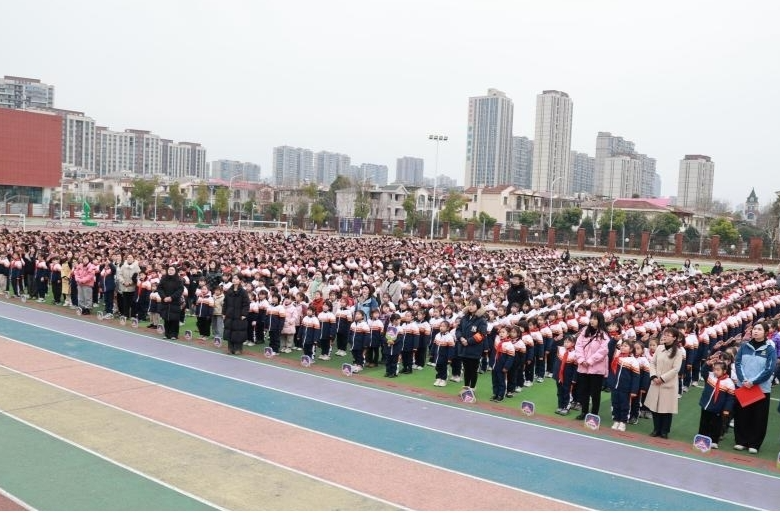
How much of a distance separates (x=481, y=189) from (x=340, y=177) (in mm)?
17642

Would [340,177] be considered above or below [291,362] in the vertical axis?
above

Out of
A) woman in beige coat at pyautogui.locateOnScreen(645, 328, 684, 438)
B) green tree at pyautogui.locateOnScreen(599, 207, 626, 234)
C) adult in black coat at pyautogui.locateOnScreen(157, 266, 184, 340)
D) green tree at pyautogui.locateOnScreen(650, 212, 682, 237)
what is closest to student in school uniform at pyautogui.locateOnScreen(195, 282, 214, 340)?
adult in black coat at pyautogui.locateOnScreen(157, 266, 184, 340)

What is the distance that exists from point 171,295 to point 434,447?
8.33 meters

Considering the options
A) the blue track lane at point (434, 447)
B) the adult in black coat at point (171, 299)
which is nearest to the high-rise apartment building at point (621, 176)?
the adult in black coat at point (171, 299)

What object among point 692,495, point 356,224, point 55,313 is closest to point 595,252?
point 356,224

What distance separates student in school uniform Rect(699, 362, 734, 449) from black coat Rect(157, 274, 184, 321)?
1062 centimetres

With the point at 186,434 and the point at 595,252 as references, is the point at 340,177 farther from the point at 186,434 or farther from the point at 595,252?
the point at 186,434

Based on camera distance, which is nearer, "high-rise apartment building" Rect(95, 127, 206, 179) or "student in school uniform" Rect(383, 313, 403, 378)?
"student in school uniform" Rect(383, 313, 403, 378)

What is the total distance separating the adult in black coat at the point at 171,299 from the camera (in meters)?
15.4

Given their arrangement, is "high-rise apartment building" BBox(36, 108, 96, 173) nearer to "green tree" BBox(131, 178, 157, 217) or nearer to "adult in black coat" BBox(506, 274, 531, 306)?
"green tree" BBox(131, 178, 157, 217)

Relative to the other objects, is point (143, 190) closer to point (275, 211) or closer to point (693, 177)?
point (275, 211)

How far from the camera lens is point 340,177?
8812cm

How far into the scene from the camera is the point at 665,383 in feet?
32.7

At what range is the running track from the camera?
24.3 ft
